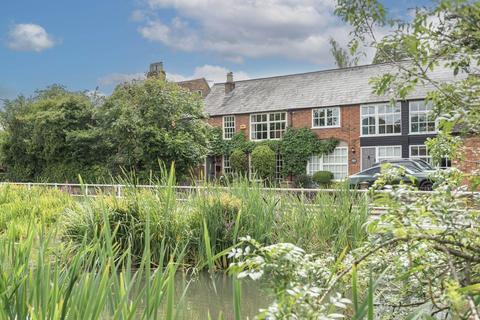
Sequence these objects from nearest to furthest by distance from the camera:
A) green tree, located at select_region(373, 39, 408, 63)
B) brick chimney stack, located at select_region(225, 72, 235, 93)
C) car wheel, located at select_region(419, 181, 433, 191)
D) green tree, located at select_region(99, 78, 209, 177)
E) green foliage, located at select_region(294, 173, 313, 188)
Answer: green tree, located at select_region(373, 39, 408, 63) < car wheel, located at select_region(419, 181, 433, 191) < green tree, located at select_region(99, 78, 209, 177) < green foliage, located at select_region(294, 173, 313, 188) < brick chimney stack, located at select_region(225, 72, 235, 93)

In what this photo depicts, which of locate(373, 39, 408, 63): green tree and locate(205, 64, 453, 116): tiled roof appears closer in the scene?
locate(373, 39, 408, 63): green tree

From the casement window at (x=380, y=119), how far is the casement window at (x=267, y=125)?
5092 mm

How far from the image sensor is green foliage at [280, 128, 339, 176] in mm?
27578

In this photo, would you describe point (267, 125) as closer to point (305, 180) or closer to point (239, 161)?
point (239, 161)

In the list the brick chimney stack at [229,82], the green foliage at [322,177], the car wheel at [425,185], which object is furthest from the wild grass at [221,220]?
the brick chimney stack at [229,82]

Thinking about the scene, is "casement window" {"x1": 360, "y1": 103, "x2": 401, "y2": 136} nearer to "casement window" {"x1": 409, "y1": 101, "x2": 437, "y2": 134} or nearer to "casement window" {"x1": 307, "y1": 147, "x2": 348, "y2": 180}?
"casement window" {"x1": 409, "y1": 101, "x2": 437, "y2": 134}

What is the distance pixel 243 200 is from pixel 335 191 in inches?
60.3

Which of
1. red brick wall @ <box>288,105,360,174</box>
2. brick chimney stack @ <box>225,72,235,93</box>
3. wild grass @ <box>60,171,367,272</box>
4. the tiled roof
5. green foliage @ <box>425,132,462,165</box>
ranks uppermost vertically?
brick chimney stack @ <box>225,72,235,93</box>

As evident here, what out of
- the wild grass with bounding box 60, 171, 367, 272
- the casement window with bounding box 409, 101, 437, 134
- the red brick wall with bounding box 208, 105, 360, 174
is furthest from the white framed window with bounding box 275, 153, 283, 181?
the wild grass with bounding box 60, 171, 367, 272

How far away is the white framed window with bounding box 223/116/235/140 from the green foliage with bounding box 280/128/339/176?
4.19m

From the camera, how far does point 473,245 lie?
6.09 feet

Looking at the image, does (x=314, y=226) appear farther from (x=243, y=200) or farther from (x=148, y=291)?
(x=148, y=291)

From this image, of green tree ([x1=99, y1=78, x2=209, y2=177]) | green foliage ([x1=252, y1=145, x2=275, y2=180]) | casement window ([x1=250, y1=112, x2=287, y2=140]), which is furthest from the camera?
casement window ([x1=250, y1=112, x2=287, y2=140])

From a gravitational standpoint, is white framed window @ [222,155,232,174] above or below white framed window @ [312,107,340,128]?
below
